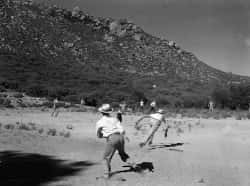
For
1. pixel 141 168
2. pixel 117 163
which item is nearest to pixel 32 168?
pixel 117 163

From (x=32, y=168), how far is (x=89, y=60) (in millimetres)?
68895

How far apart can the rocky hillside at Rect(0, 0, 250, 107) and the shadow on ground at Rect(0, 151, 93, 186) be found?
141ft

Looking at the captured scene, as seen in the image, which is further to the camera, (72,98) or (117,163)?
(72,98)

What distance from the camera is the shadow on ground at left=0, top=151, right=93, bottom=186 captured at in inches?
336

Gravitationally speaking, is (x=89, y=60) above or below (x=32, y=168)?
above

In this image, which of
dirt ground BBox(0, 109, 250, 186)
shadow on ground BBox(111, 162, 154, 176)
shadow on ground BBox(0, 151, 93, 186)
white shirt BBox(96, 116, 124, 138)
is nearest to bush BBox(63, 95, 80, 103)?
dirt ground BBox(0, 109, 250, 186)

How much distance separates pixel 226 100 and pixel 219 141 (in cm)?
4319

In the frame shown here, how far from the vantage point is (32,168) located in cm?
998

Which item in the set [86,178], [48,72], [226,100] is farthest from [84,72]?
[86,178]

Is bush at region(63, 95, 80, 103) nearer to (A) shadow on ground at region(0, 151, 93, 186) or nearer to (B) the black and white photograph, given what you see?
(B) the black and white photograph

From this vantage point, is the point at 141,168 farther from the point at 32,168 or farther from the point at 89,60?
the point at 89,60

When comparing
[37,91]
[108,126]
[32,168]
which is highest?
[37,91]

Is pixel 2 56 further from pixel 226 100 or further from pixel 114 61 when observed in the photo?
pixel 226 100

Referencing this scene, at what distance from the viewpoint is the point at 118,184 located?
26.8ft
